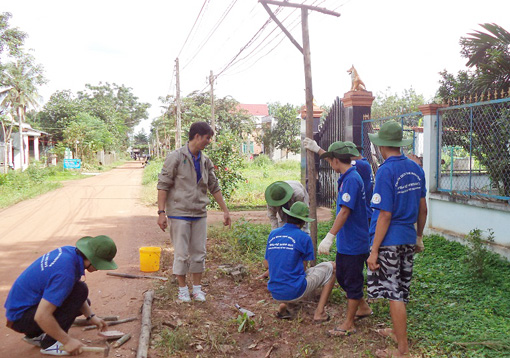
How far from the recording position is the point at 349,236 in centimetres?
387

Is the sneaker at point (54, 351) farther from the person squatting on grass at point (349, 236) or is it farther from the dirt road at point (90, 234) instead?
the person squatting on grass at point (349, 236)

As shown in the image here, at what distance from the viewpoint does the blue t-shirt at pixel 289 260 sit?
400cm

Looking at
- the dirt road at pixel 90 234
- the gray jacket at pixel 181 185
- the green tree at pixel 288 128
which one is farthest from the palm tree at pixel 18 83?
the gray jacket at pixel 181 185

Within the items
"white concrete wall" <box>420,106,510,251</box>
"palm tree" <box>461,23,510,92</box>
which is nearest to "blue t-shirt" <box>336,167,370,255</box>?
"white concrete wall" <box>420,106,510,251</box>

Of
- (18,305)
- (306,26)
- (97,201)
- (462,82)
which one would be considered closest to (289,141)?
(97,201)

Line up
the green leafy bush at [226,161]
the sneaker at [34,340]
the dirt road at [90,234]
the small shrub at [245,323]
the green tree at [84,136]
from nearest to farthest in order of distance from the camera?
the sneaker at [34,340] < the small shrub at [245,323] < the dirt road at [90,234] < the green leafy bush at [226,161] < the green tree at [84,136]

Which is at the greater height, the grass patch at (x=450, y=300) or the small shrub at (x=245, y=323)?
the grass patch at (x=450, y=300)

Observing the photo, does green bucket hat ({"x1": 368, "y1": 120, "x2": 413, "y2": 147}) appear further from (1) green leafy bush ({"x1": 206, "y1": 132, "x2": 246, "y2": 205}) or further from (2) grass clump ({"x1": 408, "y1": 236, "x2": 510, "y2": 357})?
(1) green leafy bush ({"x1": 206, "y1": 132, "x2": 246, "y2": 205})

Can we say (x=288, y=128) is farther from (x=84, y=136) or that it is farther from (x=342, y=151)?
(x=342, y=151)

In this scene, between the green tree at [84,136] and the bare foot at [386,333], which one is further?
the green tree at [84,136]

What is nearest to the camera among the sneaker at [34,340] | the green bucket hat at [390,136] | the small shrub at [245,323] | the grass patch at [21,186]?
the green bucket hat at [390,136]

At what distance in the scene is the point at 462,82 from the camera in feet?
24.9

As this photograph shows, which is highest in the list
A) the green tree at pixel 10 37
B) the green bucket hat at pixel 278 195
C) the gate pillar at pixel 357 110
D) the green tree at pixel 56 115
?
the green tree at pixel 10 37

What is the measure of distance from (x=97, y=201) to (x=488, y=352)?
1371 centimetres
